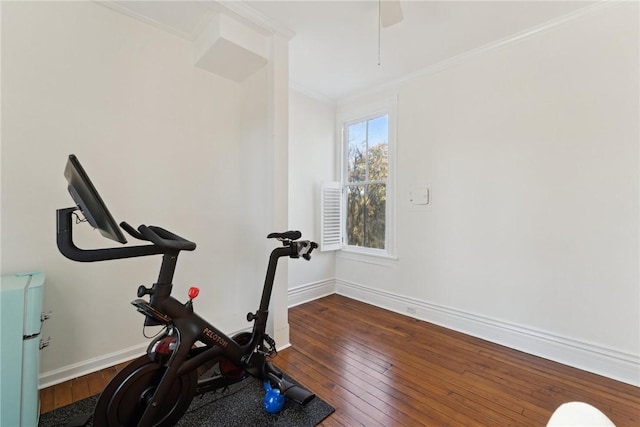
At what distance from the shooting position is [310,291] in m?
3.69

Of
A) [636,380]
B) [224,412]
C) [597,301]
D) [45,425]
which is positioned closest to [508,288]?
[597,301]

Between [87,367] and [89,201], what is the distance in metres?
1.67

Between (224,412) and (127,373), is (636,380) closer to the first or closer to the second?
(224,412)

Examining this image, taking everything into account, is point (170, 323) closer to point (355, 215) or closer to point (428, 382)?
point (428, 382)

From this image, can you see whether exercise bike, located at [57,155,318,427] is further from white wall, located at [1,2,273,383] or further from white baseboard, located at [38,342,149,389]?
white wall, located at [1,2,273,383]

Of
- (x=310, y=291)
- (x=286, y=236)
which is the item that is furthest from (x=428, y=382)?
(x=310, y=291)

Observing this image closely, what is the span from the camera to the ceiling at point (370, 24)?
2.13 m

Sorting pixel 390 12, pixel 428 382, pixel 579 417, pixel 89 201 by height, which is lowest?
pixel 428 382

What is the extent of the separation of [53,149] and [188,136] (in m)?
0.90

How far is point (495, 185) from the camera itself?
261cm

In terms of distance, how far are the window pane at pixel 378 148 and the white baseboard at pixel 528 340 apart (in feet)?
4.89

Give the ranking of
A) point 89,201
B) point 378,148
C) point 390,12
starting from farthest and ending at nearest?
point 378,148 → point 390,12 → point 89,201

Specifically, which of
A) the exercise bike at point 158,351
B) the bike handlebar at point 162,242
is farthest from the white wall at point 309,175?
the bike handlebar at point 162,242

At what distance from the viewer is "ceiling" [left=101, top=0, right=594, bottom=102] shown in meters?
2.13
